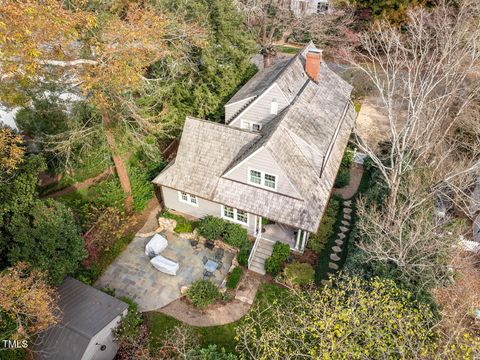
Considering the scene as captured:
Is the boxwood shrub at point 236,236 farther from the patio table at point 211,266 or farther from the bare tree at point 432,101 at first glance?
the bare tree at point 432,101

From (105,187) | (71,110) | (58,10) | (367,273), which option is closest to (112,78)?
(58,10)

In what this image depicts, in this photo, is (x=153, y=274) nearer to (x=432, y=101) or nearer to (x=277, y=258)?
(x=277, y=258)

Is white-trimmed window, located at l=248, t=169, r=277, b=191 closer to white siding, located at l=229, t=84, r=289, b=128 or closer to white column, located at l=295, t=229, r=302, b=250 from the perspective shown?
white column, located at l=295, t=229, r=302, b=250

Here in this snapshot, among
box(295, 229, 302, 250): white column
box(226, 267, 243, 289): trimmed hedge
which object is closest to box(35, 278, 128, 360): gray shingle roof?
box(226, 267, 243, 289): trimmed hedge

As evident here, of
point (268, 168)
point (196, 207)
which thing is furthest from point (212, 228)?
point (268, 168)

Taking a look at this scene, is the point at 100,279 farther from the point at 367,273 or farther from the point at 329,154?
the point at 329,154
